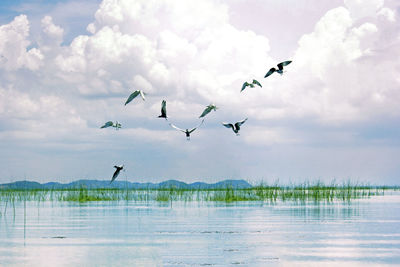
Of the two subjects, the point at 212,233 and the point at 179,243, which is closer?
the point at 179,243

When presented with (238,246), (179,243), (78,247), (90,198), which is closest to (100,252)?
(78,247)

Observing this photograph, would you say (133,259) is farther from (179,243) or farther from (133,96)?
(133,96)

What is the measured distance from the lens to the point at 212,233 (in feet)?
55.3

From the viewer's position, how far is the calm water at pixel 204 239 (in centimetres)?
1239

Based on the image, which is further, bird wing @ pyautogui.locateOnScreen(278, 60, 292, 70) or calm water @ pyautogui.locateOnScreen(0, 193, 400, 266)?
bird wing @ pyautogui.locateOnScreen(278, 60, 292, 70)

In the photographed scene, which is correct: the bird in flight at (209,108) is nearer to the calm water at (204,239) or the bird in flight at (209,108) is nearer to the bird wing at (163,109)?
the bird wing at (163,109)

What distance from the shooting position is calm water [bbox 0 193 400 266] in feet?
40.7

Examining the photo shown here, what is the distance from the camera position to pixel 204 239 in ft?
50.9

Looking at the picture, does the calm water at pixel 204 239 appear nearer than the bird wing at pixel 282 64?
Yes

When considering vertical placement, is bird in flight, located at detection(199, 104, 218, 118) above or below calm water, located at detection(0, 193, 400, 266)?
above

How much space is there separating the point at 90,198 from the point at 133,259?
23480 mm

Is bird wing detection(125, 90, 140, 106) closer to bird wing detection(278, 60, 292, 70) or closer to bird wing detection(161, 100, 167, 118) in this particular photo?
bird wing detection(161, 100, 167, 118)

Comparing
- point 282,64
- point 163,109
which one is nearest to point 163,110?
point 163,109

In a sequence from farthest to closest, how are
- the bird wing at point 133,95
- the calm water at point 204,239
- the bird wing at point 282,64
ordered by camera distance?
the bird wing at point 282,64 → the bird wing at point 133,95 → the calm water at point 204,239
